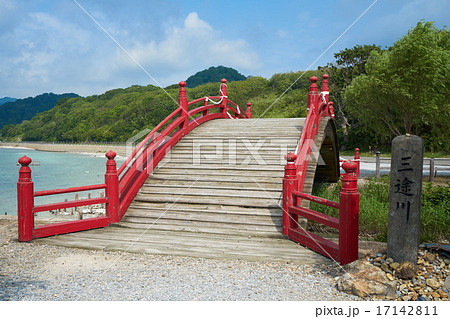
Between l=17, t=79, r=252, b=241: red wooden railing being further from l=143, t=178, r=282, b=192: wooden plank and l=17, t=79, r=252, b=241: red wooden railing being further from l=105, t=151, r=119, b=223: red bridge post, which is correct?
l=143, t=178, r=282, b=192: wooden plank

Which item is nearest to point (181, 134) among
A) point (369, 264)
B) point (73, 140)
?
point (369, 264)

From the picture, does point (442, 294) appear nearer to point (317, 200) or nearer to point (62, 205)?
point (317, 200)

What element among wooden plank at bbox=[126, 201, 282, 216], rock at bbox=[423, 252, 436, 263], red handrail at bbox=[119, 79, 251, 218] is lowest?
rock at bbox=[423, 252, 436, 263]

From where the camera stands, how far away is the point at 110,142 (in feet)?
284

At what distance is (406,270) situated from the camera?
13.0ft

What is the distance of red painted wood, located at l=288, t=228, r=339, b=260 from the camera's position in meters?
5.00

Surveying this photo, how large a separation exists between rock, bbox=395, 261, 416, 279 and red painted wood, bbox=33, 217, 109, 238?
16.9ft

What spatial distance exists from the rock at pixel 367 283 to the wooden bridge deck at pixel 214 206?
0.91 meters

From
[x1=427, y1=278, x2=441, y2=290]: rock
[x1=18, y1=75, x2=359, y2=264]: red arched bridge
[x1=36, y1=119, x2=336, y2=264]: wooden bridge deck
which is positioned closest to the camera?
[x1=427, y1=278, x2=441, y2=290]: rock

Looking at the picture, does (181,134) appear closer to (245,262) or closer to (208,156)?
(208,156)

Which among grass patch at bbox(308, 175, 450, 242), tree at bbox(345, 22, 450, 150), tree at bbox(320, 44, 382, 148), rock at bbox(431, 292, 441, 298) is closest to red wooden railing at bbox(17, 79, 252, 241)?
grass patch at bbox(308, 175, 450, 242)

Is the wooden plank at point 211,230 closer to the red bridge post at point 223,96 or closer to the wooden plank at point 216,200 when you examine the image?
the wooden plank at point 216,200

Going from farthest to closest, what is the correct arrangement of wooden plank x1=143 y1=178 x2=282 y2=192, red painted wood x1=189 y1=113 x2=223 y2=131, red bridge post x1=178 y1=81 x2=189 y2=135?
1. red painted wood x1=189 y1=113 x2=223 y2=131
2. red bridge post x1=178 y1=81 x2=189 y2=135
3. wooden plank x1=143 y1=178 x2=282 y2=192
